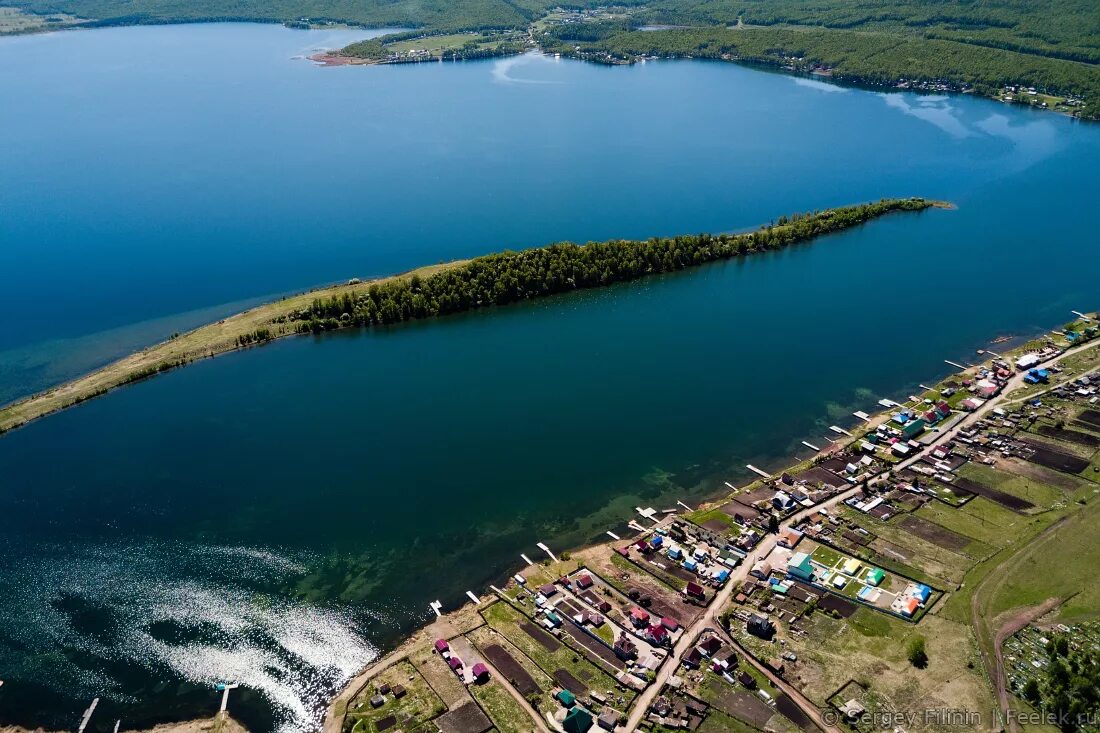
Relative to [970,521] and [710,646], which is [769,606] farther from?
[970,521]

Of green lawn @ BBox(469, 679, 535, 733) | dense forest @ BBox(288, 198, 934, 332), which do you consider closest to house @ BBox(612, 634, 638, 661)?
green lawn @ BBox(469, 679, 535, 733)

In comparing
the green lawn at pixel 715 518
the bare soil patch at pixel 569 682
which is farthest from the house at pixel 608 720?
the green lawn at pixel 715 518

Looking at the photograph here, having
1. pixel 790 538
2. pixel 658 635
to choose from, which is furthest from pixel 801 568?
pixel 658 635

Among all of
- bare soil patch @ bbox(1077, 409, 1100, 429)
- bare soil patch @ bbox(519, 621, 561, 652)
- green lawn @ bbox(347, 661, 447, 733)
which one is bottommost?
green lawn @ bbox(347, 661, 447, 733)

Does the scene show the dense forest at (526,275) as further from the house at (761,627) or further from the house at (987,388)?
the house at (761,627)

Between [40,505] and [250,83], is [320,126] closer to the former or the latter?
[250,83]

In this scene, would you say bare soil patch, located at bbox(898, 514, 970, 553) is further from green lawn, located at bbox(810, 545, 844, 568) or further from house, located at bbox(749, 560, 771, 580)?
house, located at bbox(749, 560, 771, 580)
